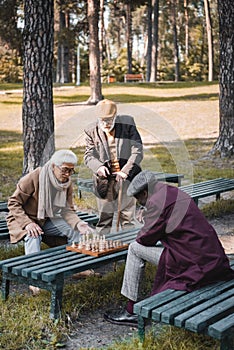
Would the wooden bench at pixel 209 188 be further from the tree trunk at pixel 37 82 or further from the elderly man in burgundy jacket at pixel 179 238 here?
the elderly man in burgundy jacket at pixel 179 238

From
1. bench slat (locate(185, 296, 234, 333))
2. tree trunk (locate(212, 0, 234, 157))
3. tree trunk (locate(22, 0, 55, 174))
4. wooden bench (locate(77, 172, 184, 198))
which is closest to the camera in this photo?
bench slat (locate(185, 296, 234, 333))

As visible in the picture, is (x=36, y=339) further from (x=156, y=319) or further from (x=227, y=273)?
(x=227, y=273)

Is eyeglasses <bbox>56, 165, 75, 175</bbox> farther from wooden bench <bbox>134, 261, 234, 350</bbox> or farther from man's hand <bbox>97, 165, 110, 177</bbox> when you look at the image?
Result: wooden bench <bbox>134, 261, 234, 350</bbox>

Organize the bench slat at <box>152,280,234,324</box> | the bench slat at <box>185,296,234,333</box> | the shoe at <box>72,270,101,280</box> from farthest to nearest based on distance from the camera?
the shoe at <box>72,270,101,280</box>
the bench slat at <box>152,280,234,324</box>
the bench slat at <box>185,296,234,333</box>

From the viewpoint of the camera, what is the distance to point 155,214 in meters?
3.93

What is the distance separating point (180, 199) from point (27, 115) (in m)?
4.49

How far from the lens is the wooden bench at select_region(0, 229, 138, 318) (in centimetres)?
429

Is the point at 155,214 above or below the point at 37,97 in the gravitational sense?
below

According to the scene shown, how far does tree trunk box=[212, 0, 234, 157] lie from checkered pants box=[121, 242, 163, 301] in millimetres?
7884

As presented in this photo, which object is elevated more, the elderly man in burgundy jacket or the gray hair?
the gray hair

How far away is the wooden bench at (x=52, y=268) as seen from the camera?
4.29m

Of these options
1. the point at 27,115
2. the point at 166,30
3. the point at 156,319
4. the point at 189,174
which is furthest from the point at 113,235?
the point at 166,30

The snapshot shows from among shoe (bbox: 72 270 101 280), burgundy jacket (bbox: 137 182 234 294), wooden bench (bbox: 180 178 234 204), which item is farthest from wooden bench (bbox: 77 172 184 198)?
burgundy jacket (bbox: 137 182 234 294)

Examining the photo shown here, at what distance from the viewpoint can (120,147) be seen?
593cm
